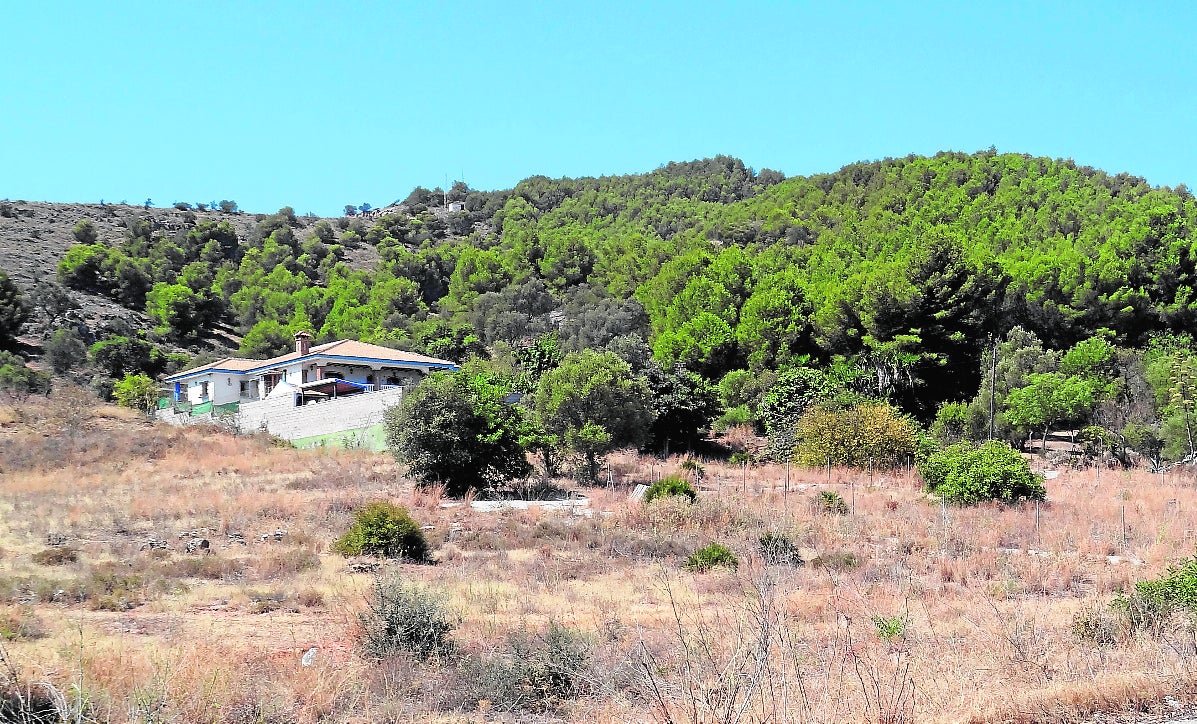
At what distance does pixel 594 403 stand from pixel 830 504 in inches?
393

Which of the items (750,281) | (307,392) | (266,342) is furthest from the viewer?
(266,342)

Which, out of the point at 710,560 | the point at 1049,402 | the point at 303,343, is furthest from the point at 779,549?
the point at 303,343

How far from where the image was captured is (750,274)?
54.9m

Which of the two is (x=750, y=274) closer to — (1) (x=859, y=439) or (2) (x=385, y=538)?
(1) (x=859, y=439)

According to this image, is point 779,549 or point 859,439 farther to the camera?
point 859,439

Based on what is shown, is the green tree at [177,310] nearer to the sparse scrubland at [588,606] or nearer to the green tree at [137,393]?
the green tree at [137,393]

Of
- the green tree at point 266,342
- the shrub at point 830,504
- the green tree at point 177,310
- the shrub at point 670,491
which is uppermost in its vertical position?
the green tree at point 177,310

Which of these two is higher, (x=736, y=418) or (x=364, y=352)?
(x=364, y=352)

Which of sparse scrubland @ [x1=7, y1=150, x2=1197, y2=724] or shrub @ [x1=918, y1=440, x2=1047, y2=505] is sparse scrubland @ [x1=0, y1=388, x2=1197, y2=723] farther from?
shrub @ [x1=918, y1=440, x2=1047, y2=505]

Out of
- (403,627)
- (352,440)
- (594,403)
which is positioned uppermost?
(594,403)

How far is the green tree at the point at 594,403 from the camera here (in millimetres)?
28750

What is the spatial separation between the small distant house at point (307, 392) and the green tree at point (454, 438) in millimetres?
7785

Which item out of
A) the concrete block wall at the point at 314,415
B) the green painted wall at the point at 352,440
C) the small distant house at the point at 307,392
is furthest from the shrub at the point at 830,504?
the concrete block wall at the point at 314,415

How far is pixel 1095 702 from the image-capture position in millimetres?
6152
